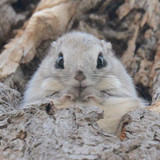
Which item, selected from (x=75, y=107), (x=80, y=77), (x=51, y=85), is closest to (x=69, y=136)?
(x=75, y=107)

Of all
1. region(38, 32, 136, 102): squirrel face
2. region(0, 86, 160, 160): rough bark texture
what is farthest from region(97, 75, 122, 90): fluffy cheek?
region(0, 86, 160, 160): rough bark texture

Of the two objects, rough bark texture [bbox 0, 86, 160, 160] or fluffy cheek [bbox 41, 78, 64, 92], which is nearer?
rough bark texture [bbox 0, 86, 160, 160]

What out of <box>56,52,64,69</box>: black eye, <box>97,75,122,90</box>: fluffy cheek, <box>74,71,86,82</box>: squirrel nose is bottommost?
<box>97,75,122,90</box>: fluffy cheek

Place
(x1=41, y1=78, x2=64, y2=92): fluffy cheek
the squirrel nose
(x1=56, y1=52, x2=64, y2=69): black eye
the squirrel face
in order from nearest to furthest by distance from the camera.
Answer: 1. the squirrel nose
2. the squirrel face
3. (x1=41, y1=78, x2=64, y2=92): fluffy cheek
4. (x1=56, y1=52, x2=64, y2=69): black eye

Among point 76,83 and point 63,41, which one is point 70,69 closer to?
point 76,83

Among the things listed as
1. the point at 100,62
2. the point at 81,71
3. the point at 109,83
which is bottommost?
the point at 109,83

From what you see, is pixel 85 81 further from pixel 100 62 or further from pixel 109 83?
pixel 100 62

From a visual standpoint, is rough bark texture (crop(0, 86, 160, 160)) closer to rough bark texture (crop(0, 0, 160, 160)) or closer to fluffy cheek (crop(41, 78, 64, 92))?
rough bark texture (crop(0, 0, 160, 160))
